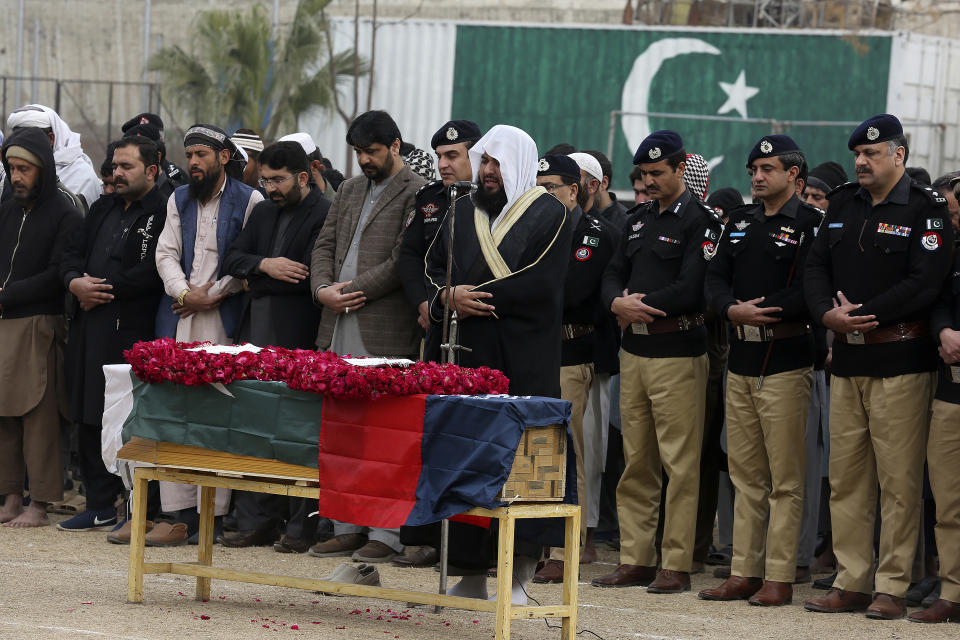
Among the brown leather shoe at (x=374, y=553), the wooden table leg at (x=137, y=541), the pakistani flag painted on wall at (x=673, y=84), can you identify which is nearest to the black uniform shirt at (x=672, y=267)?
the brown leather shoe at (x=374, y=553)

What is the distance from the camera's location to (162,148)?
9.53 m

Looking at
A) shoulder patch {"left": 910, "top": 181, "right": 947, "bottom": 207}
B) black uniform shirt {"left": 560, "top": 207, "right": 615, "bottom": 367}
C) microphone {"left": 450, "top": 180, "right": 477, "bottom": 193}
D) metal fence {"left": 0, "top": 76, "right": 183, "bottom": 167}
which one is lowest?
black uniform shirt {"left": 560, "top": 207, "right": 615, "bottom": 367}

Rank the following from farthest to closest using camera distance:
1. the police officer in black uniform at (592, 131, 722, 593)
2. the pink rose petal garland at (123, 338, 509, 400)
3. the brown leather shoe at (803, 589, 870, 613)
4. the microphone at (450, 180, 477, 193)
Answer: the police officer in black uniform at (592, 131, 722, 593) → the brown leather shoe at (803, 589, 870, 613) → the microphone at (450, 180, 477, 193) → the pink rose petal garland at (123, 338, 509, 400)

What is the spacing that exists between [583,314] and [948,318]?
2135mm

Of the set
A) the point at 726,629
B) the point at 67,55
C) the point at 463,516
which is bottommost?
the point at 726,629

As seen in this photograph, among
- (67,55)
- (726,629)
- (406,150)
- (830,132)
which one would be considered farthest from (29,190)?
(67,55)

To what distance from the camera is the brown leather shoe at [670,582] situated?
7582 millimetres

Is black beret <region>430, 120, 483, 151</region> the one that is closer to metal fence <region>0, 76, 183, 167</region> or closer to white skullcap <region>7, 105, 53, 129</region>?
white skullcap <region>7, 105, 53, 129</region>

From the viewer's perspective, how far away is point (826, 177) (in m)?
9.96

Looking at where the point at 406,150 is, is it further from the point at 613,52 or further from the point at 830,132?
the point at 613,52

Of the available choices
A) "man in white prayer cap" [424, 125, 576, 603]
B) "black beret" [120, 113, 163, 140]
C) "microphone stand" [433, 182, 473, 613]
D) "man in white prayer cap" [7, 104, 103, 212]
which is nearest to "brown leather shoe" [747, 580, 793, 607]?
"man in white prayer cap" [424, 125, 576, 603]

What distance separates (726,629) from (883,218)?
6.83 ft

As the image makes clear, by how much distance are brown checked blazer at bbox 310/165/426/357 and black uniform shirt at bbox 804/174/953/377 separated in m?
2.31

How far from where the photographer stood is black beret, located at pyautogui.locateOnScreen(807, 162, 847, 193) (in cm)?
952
